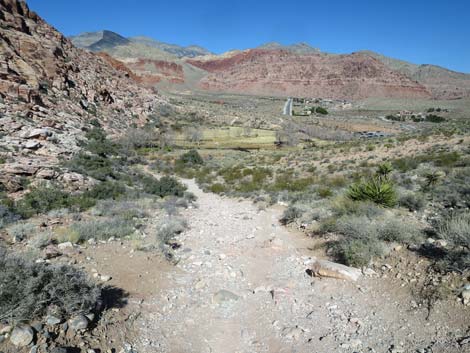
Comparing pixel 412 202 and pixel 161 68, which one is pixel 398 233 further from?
pixel 161 68

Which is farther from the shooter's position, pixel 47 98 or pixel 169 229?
pixel 47 98

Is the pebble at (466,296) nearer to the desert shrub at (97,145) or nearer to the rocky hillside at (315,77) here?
the desert shrub at (97,145)

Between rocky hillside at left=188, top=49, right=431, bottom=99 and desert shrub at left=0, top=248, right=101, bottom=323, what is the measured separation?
150 m

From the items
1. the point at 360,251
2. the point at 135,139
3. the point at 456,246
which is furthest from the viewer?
the point at 135,139

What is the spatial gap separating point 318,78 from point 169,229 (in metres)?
162

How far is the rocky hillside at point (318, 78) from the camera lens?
14000 centimetres

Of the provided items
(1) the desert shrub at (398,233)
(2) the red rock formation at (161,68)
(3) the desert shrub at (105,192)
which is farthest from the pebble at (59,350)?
(2) the red rock formation at (161,68)

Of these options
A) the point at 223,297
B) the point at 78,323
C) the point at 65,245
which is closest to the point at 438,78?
the point at 223,297

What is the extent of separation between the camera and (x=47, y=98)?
27.3m

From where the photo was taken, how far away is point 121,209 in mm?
10938

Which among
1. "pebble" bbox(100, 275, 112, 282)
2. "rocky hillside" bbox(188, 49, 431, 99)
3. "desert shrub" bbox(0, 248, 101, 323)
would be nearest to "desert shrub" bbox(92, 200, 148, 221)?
"pebble" bbox(100, 275, 112, 282)

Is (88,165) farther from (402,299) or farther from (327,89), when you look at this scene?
(327,89)

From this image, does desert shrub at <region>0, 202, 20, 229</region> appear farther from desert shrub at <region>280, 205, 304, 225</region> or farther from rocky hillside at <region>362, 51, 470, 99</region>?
rocky hillside at <region>362, 51, 470, 99</region>

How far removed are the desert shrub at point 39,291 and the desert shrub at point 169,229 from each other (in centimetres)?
370
